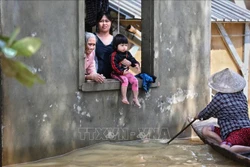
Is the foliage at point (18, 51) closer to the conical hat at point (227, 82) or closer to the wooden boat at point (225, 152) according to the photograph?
the wooden boat at point (225, 152)

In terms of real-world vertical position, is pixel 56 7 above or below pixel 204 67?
above

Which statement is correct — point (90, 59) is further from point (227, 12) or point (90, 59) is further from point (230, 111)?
point (227, 12)

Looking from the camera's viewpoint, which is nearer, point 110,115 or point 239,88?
point 239,88

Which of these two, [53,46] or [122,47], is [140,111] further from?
[53,46]

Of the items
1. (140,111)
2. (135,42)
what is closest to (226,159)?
(140,111)

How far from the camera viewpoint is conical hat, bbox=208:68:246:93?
19.9ft

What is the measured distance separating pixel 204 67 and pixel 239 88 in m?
1.68

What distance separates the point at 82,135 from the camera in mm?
6172

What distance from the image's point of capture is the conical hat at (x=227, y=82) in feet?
19.9

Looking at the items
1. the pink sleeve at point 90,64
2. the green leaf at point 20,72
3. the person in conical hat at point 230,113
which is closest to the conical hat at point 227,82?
the person in conical hat at point 230,113

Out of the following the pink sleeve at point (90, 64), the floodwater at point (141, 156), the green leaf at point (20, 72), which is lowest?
the floodwater at point (141, 156)

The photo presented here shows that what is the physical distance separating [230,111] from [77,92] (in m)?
1.89

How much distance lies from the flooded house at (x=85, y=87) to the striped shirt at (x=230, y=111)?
3.85 ft

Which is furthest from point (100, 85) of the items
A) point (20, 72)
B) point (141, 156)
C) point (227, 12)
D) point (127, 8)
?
point (227, 12)
